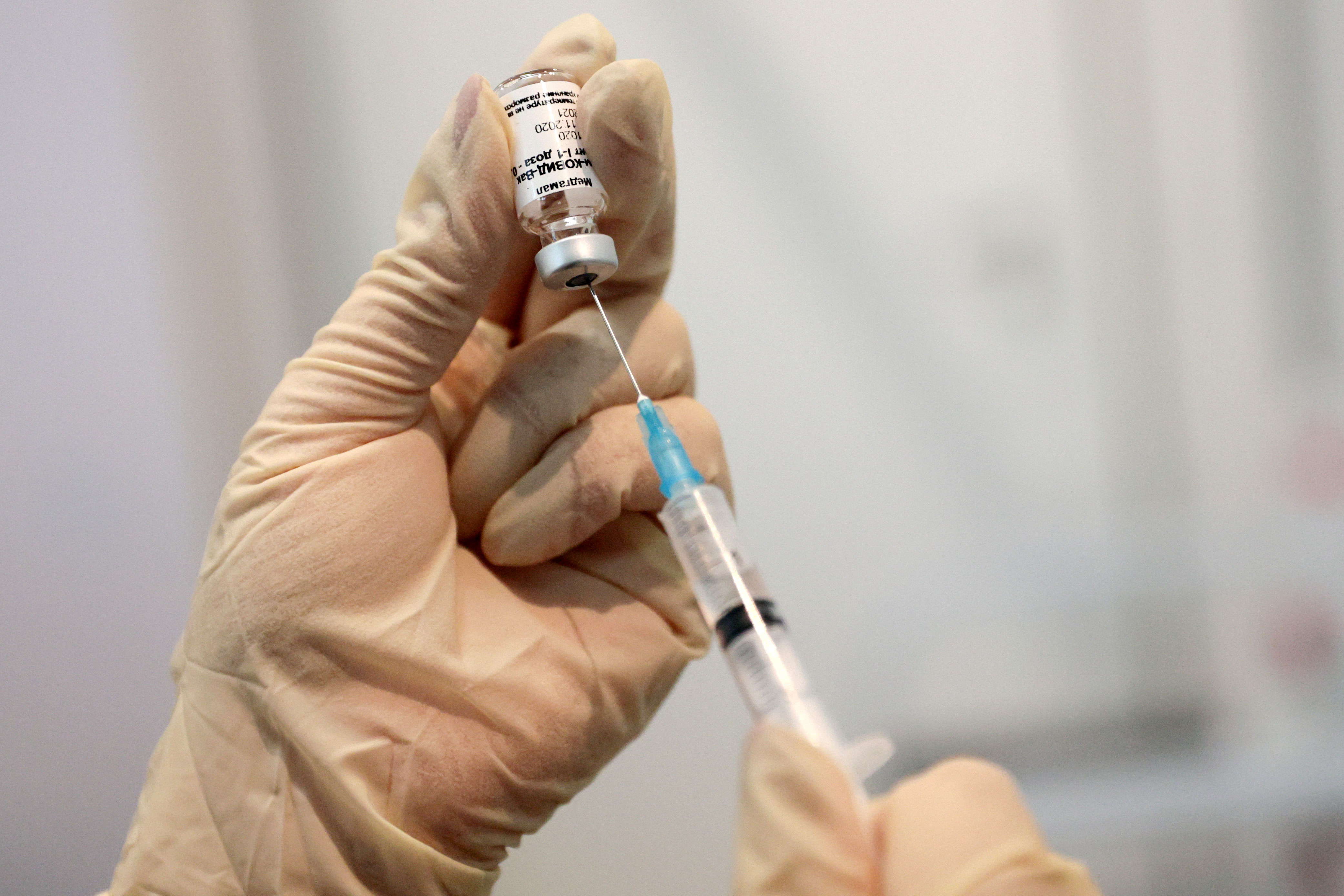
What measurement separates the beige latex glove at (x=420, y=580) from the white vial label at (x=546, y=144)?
0.02 meters

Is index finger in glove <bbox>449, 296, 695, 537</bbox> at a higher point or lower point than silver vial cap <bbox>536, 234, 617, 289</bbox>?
lower

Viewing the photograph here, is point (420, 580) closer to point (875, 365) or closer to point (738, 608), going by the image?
point (738, 608)

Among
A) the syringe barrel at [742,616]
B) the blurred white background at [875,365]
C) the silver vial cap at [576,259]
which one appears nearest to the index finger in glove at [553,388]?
the silver vial cap at [576,259]

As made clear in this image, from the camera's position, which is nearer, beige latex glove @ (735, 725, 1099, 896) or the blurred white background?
beige latex glove @ (735, 725, 1099, 896)

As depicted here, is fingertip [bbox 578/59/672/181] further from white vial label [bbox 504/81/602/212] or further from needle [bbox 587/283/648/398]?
needle [bbox 587/283/648/398]

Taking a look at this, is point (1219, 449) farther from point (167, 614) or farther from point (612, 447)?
point (167, 614)

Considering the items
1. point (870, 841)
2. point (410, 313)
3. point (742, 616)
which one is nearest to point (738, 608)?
point (742, 616)

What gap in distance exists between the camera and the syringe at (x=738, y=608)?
0.50m

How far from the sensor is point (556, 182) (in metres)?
0.65

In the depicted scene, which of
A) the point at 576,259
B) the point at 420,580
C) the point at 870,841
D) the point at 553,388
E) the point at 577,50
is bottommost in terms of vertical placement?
the point at 870,841

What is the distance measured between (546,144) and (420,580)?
42 cm

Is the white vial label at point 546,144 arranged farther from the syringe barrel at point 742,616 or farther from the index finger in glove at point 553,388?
the syringe barrel at point 742,616

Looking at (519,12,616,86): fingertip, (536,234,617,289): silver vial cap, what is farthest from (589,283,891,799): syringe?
(519,12,616,86): fingertip

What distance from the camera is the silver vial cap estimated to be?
640 millimetres
